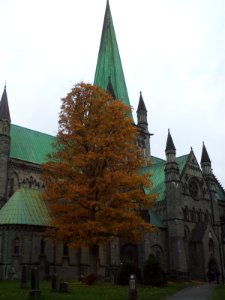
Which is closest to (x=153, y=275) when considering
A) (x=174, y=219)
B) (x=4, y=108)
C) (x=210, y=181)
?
(x=174, y=219)

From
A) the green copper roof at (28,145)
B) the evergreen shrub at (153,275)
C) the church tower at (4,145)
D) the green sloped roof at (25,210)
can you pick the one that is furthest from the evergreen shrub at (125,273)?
the green copper roof at (28,145)

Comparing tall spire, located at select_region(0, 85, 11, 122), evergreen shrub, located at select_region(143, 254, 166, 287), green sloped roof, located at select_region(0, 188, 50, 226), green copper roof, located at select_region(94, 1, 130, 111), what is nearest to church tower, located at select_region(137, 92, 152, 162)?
green copper roof, located at select_region(94, 1, 130, 111)

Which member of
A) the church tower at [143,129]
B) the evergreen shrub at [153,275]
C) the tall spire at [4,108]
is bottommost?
the evergreen shrub at [153,275]

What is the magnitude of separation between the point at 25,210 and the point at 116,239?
1029 centimetres

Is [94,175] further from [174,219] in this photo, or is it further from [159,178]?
[159,178]

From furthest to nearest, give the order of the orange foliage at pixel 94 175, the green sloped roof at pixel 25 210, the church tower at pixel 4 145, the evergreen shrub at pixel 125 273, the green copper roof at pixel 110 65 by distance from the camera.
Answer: the green copper roof at pixel 110 65
the church tower at pixel 4 145
the green sloped roof at pixel 25 210
the evergreen shrub at pixel 125 273
the orange foliage at pixel 94 175

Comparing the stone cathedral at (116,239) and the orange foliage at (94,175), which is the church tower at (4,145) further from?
the orange foliage at (94,175)

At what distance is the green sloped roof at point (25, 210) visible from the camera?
114 feet

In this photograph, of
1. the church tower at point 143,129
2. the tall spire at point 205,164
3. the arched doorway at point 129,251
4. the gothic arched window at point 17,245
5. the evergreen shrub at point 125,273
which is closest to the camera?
the evergreen shrub at point 125,273

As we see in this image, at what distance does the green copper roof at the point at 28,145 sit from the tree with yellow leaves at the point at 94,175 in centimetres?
1907

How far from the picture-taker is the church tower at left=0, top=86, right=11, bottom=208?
Result: 42062 millimetres

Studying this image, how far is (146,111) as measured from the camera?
232ft

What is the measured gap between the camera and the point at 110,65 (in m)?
68.3

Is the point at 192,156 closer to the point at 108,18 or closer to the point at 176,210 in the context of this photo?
the point at 176,210
